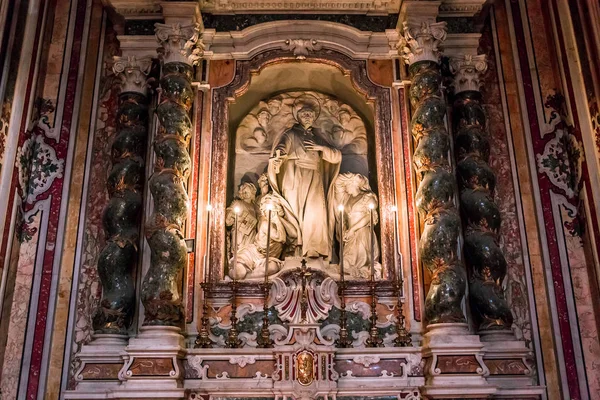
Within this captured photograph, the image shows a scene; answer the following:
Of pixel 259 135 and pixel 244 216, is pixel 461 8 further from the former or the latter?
pixel 244 216

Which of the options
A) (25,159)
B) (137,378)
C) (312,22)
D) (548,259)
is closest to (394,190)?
(548,259)

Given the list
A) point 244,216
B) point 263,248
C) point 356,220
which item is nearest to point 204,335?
point 263,248

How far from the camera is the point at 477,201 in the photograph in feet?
21.6

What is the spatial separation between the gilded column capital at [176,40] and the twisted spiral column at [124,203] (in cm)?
34

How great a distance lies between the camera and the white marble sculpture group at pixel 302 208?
6.92 meters

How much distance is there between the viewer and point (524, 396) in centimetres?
600

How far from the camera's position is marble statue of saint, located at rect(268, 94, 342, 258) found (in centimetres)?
702

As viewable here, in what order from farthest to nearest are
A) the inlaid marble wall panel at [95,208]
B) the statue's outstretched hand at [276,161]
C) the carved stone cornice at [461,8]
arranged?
the carved stone cornice at [461,8] → the statue's outstretched hand at [276,161] → the inlaid marble wall panel at [95,208]

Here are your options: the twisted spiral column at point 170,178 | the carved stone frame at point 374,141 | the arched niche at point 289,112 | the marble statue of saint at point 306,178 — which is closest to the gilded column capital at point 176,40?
the twisted spiral column at point 170,178

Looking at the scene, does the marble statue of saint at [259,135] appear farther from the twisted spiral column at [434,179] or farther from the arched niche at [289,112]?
the twisted spiral column at [434,179]

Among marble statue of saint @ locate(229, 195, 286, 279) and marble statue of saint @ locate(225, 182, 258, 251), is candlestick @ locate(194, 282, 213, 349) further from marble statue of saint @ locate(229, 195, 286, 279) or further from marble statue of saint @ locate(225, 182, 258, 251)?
marble statue of saint @ locate(225, 182, 258, 251)

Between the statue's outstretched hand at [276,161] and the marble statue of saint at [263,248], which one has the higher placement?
the statue's outstretched hand at [276,161]

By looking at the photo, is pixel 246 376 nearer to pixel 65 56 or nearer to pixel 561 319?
pixel 561 319

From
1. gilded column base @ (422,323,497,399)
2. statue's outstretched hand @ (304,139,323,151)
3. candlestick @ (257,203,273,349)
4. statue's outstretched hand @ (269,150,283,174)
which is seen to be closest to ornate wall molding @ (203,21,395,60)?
statue's outstretched hand @ (304,139,323,151)
